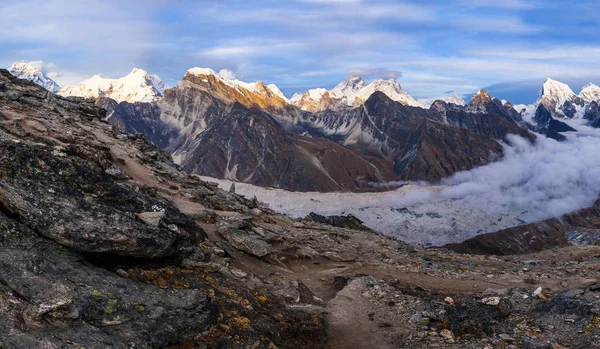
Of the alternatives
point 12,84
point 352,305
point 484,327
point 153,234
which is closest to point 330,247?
point 352,305

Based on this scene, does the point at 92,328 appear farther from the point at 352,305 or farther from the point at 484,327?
the point at 484,327

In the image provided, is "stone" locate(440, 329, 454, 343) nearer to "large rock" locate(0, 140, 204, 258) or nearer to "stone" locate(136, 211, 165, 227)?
"large rock" locate(0, 140, 204, 258)

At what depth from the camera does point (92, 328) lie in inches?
567

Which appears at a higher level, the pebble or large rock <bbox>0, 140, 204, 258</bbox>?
large rock <bbox>0, 140, 204, 258</bbox>

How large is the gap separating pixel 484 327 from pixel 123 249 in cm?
1729

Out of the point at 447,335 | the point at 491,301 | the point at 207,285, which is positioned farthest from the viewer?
the point at 491,301

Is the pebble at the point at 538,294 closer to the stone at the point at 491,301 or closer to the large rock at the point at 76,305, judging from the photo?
the stone at the point at 491,301

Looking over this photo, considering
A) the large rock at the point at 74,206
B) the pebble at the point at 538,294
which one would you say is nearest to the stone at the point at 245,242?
the large rock at the point at 74,206

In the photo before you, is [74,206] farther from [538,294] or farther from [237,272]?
[538,294]

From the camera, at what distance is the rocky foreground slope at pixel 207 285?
1531cm

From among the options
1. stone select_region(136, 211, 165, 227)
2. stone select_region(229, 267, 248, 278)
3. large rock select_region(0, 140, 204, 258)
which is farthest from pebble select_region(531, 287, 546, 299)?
stone select_region(136, 211, 165, 227)

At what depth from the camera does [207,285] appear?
70.5 ft

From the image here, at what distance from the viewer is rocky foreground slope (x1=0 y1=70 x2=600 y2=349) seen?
1531cm

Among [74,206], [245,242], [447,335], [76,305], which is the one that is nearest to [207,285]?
[74,206]
